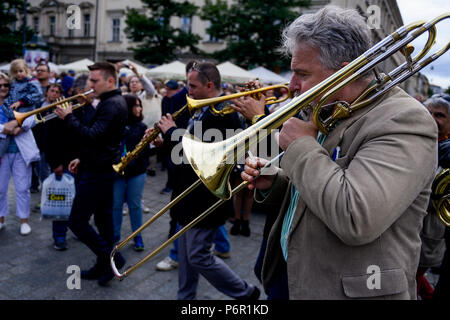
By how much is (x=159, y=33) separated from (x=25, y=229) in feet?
72.2

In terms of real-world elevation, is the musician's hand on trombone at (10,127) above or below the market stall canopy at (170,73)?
above

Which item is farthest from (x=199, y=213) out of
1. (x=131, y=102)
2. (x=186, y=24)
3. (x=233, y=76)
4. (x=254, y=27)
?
(x=186, y=24)

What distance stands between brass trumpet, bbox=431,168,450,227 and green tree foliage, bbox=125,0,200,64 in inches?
954

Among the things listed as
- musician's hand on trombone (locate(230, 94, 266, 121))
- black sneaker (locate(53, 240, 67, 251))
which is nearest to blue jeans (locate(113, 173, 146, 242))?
black sneaker (locate(53, 240, 67, 251))

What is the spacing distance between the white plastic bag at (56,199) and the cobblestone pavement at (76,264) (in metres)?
0.46

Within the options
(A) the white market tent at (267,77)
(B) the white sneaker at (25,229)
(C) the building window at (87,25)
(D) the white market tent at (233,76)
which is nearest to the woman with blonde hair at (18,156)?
(B) the white sneaker at (25,229)

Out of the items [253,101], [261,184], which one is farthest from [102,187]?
[261,184]

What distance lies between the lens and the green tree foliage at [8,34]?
24.1m

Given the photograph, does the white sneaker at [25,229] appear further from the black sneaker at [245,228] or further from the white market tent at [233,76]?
the white market tent at [233,76]

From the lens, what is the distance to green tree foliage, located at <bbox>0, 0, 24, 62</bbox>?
78.9ft

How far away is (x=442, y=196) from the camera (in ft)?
7.42

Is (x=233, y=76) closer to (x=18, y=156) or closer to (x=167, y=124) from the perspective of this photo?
(x=18, y=156)

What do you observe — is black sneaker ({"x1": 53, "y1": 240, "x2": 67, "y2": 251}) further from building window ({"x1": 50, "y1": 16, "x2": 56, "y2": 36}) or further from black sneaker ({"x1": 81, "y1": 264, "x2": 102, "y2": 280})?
building window ({"x1": 50, "y1": 16, "x2": 56, "y2": 36})

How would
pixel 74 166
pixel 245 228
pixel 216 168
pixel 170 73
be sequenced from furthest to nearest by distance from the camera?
pixel 170 73, pixel 245 228, pixel 74 166, pixel 216 168
